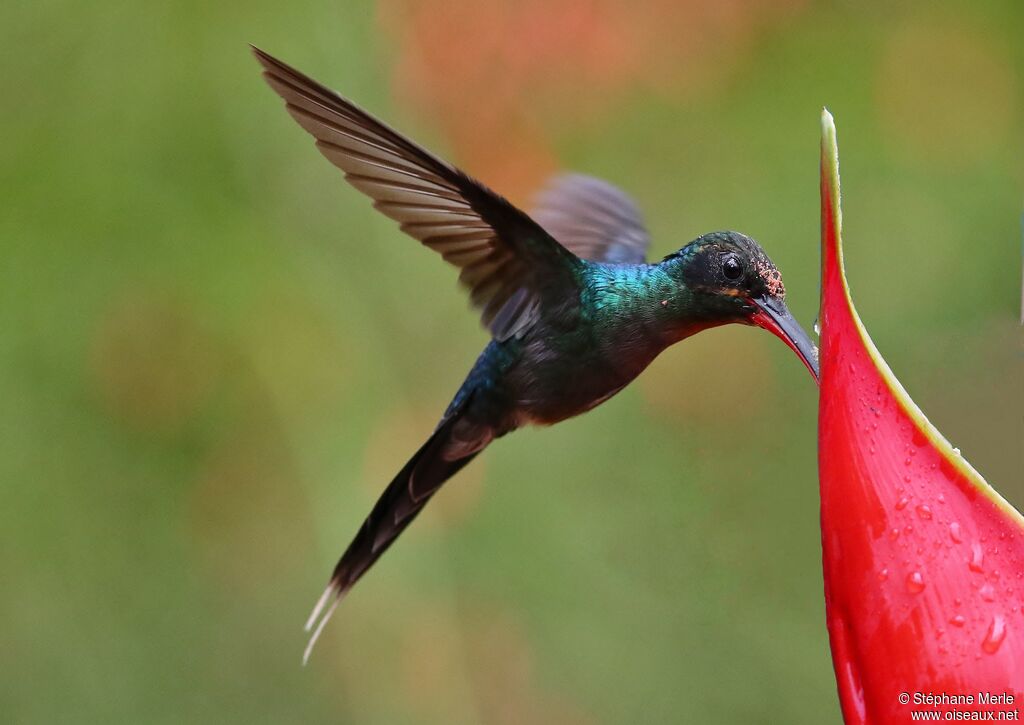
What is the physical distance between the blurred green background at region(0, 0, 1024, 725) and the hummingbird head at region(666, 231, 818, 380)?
81 cm

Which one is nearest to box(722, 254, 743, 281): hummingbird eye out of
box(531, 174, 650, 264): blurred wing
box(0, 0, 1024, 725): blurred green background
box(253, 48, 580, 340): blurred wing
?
box(253, 48, 580, 340): blurred wing

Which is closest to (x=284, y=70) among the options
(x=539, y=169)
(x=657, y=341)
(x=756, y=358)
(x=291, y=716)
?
(x=657, y=341)

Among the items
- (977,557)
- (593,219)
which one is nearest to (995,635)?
(977,557)

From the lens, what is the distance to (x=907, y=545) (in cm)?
62

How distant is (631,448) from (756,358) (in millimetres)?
240

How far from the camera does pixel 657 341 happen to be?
1.02 meters

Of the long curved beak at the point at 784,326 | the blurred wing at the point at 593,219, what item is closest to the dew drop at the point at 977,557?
the long curved beak at the point at 784,326

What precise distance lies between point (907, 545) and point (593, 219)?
0.77 m

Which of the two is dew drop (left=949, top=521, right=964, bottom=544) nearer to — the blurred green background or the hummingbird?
the hummingbird

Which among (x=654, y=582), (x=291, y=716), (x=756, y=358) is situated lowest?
(x=291, y=716)

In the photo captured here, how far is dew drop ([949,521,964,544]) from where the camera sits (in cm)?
62

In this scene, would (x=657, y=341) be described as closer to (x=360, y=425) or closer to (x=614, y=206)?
(x=614, y=206)

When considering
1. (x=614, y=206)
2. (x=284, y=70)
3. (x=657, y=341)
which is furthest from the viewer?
(x=614, y=206)

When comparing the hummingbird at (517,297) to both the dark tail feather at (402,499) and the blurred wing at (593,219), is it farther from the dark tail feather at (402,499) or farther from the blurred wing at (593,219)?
the blurred wing at (593,219)
